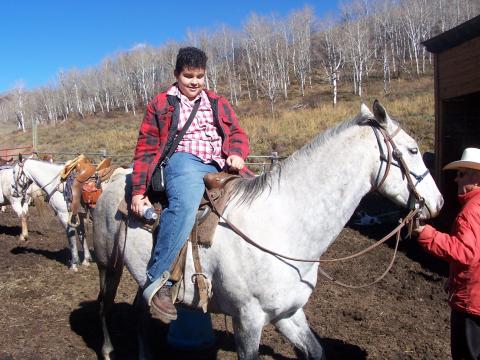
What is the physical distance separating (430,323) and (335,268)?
6.69ft

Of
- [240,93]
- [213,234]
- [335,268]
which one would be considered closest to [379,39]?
[240,93]

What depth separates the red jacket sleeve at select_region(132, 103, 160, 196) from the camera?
119 inches

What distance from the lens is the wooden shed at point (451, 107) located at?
7324mm

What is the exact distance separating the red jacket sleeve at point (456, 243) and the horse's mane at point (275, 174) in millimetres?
790

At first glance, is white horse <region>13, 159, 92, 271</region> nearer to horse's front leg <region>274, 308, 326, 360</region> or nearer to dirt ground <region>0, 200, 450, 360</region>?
dirt ground <region>0, 200, 450, 360</region>

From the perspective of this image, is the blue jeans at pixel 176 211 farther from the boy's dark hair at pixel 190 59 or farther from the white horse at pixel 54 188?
the white horse at pixel 54 188

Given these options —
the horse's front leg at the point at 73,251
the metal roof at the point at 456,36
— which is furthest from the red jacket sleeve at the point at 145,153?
the metal roof at the point at 456,36

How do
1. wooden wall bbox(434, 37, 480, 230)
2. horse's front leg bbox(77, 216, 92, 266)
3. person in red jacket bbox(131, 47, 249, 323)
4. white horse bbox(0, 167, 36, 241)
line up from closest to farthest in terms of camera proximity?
person in red jacket bbox(131, 47, 249, 323) → horse's front leg bbox(77, 216, 92, 266) → wooden wall bbox(434, 37, 480, 230) → white horse bbox(0, 167, 36, 241)

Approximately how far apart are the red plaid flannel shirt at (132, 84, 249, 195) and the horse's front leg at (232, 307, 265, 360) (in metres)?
1.09

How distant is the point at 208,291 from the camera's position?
2791 mm

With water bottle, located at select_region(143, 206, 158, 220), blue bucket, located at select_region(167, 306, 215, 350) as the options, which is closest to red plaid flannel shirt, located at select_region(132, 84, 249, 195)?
water bottle, located at select_region(143, 206, 158, 220)

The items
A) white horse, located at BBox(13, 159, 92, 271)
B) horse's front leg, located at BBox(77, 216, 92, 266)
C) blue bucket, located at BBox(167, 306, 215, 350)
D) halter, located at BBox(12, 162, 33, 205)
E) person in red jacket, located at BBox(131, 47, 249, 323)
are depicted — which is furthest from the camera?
halter, located at BBox(12, 162, 33, 205)

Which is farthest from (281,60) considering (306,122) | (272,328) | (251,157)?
(272,328)

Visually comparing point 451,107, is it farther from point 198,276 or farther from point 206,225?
point 198,276
